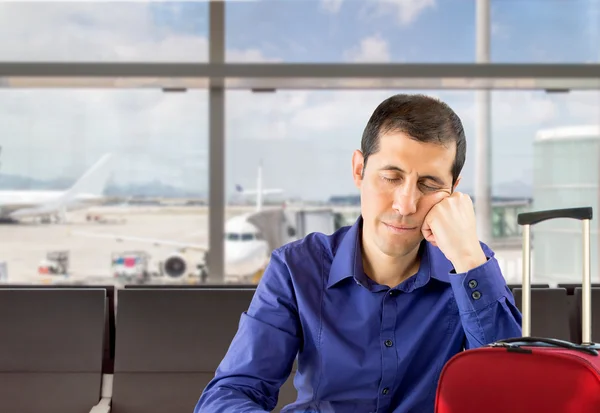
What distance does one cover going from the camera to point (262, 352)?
1.45 m

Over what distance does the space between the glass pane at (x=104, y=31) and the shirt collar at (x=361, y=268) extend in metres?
3.34

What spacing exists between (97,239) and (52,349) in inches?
87.6

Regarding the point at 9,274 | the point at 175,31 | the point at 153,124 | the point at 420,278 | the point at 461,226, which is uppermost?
the point at 175,31

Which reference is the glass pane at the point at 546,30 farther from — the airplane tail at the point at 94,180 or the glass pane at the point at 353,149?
the airplane tail at the point at 94,180

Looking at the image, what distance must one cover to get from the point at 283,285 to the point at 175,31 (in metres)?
3.48

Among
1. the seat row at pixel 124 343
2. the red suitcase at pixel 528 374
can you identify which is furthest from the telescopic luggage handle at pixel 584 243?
the seat row at pixel 124 343

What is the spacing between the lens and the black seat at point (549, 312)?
256 centimetres

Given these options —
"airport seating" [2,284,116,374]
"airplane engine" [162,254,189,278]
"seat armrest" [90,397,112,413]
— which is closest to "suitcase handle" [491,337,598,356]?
"seat armrest" [90,397,112,413]

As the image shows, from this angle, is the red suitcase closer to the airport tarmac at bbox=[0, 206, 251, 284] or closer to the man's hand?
the man's hand

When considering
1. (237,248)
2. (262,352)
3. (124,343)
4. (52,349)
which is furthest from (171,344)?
(237,248)

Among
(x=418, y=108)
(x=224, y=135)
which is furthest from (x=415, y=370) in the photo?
(x=224, y=135)

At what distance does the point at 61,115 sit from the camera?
470 centimetres

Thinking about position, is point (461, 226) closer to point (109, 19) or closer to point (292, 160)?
point (292, 160)

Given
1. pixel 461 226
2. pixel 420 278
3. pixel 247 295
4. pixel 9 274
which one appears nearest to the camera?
pixel 461 226
